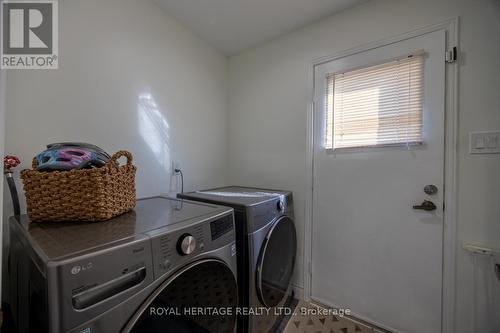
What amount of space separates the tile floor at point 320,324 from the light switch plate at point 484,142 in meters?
1.29

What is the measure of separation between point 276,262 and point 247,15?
5.82 ft

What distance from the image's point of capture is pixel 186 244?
0.75m

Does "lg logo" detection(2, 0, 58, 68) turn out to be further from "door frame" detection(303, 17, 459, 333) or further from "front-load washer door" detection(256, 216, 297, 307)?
"door frame" detection(303, 17, 459, 333)

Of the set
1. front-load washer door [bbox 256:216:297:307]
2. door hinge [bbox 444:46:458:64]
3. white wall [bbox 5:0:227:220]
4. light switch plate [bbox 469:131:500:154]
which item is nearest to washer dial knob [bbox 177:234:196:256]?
front-load washer door [bbox 256:216:297:307]

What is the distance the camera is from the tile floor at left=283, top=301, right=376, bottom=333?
1.47 metres

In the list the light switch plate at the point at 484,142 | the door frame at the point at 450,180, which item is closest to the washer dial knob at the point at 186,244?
the door frame at the point at 450,180

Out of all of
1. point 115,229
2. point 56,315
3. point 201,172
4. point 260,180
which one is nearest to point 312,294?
point 260,180

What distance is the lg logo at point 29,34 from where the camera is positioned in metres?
1.03

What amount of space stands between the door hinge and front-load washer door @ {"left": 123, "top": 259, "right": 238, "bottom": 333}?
5.35 ft

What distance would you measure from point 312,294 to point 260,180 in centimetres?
102

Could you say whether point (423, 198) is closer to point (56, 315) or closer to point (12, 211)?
point (56, 315)

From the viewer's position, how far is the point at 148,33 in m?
1.51

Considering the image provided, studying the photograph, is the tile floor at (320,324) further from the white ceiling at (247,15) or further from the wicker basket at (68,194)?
the white ceiling at (247,15)

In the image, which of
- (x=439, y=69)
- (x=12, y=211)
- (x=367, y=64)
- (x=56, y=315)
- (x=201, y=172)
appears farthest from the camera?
(x=201, y=172)
